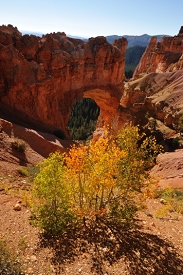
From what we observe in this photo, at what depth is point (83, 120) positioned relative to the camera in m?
100

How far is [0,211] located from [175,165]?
64.8ft

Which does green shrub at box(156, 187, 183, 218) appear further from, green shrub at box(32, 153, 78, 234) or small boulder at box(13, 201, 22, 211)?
small boulder at box(13, 201, 22, 211)

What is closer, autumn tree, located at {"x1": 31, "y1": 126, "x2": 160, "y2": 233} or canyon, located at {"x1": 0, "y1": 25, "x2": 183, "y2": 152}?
autumn tree, located at {"x1": 31, "y1": 126, "x2": 160, "y2": 233}

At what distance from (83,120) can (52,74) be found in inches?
2510

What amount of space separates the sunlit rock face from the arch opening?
3749cm

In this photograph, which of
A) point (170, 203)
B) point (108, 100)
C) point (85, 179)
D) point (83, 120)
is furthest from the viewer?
point (83, 120)

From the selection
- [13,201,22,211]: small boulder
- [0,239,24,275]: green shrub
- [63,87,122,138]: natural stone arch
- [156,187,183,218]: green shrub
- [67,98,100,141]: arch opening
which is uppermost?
[0,239,24,275]: green shrub

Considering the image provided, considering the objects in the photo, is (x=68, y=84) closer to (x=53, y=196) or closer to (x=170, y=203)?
(x=170, y=203)

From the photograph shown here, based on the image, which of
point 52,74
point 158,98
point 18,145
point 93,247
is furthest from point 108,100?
point 93,247

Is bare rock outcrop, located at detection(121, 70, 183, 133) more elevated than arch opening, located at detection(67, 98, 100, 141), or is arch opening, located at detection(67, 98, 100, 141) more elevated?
bare rock outcrop, located at detection(121, 70, 183, 133)

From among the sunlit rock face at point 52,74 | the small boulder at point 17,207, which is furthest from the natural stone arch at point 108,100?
the small boulder at point 17,207

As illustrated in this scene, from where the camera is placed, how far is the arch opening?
86562 millimetres

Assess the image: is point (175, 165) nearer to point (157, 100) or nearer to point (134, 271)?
point (134, 271)

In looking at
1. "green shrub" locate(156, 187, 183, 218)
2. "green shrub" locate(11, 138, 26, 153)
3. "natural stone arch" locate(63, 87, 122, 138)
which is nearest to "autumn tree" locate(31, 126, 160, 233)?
"green shrub" locate(156, 187, 183, 218)
